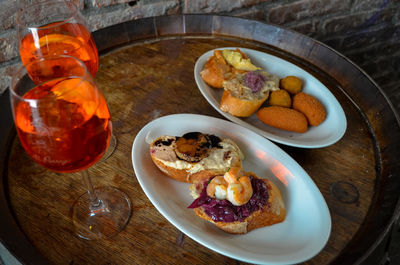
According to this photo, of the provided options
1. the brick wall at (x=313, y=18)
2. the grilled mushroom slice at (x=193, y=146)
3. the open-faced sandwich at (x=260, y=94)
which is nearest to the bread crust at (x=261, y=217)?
the grilled mushroom slice at (x=193, y=146)

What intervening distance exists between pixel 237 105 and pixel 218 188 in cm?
25

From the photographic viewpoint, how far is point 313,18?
156 centimetres

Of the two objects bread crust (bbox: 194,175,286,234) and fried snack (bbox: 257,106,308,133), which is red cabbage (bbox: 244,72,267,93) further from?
bread crust (bbox: 194,175,286,234)

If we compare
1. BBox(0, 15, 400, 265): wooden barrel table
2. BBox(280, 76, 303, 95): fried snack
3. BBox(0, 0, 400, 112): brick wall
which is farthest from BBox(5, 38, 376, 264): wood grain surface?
BBox(0, 0, 400, 112): brick wall

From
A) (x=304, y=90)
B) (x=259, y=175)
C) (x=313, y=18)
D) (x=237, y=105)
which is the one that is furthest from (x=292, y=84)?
(x=313, y=18)

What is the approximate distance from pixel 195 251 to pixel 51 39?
453 mm

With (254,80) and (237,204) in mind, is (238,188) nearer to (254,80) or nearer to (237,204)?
(237,204)

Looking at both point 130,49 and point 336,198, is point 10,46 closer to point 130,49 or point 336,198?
point 130,49

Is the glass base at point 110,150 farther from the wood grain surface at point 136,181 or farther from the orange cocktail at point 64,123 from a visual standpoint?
the orange cocktail at point 64,123

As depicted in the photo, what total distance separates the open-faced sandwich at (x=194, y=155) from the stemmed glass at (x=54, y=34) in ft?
0.70

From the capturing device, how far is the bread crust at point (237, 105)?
0.77 meters

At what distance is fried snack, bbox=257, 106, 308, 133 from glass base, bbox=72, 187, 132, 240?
363 mm

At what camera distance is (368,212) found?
0.62 metres

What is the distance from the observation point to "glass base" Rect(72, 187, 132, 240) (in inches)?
23.5
